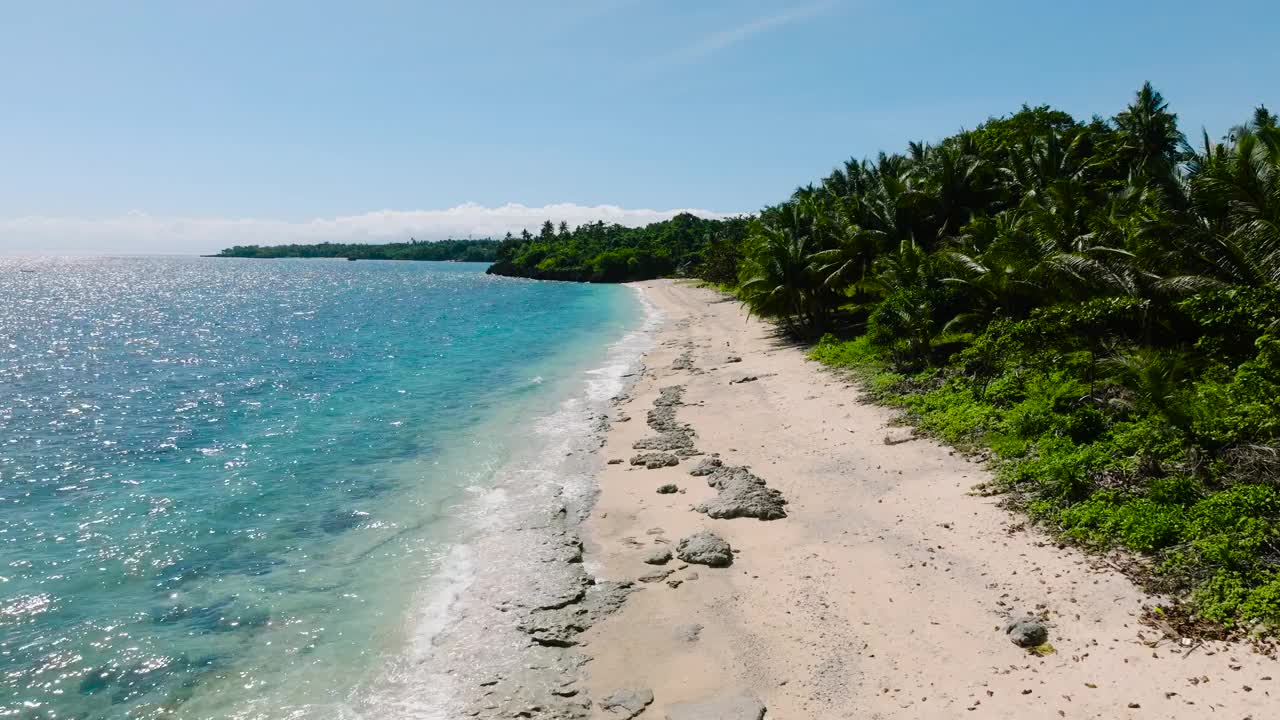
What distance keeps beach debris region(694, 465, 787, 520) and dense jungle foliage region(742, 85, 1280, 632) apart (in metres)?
4.61

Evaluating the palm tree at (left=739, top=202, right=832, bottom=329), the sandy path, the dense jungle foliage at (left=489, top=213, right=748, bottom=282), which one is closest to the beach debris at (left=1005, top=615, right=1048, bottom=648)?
the sandy path

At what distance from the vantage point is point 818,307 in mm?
36812

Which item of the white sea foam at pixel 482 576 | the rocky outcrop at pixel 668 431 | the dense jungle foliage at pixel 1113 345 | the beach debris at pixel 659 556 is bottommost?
the white sea foam at pixel 482 576

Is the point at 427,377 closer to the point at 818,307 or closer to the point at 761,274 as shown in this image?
the point at 761,274

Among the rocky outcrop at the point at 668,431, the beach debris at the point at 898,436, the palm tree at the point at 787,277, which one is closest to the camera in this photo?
the beach debris at the point at 898,436

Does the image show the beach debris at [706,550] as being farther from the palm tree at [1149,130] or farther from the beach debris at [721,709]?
the palm tree at [1149,130]

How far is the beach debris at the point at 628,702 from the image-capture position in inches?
343

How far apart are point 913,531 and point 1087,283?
1141 cm

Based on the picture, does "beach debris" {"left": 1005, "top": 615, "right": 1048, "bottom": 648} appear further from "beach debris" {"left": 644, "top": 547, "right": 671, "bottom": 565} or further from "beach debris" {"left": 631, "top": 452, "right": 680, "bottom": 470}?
"beach debris" {"left": 631, "top": 452, "right": 680, "bottom": 470}

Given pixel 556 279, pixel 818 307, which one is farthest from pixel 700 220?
pixel 818 307

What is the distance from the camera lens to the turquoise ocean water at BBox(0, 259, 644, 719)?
33.7ft

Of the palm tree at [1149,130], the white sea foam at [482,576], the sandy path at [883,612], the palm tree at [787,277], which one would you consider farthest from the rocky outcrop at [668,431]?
the palm tree at [1149,130]

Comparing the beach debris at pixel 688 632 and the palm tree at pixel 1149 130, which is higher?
the palm tree at pixel 1149 130

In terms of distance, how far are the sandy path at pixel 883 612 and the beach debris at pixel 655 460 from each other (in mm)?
526
